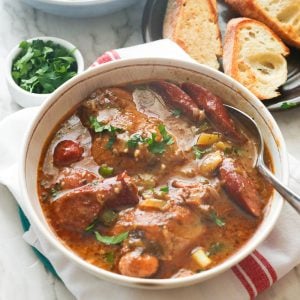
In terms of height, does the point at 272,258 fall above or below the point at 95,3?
below

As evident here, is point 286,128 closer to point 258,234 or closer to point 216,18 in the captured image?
point 216,18

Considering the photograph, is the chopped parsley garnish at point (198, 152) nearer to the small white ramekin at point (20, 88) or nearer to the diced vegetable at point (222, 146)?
the diced vegetable at point (222, 146)

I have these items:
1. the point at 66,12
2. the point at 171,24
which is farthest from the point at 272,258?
the point at 66,12

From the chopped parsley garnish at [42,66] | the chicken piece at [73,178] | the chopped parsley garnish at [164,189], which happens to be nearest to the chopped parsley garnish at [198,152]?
the chopped parsley garnish at [164,189]

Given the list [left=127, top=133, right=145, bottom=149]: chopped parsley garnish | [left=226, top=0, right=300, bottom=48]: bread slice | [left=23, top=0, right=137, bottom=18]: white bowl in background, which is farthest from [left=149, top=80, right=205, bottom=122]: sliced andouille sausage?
[left=226, top=0, right=300, bottom=48]: bread slice

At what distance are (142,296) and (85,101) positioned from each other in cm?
93

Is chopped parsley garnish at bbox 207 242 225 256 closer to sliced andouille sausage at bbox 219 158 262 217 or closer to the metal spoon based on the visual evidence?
sliced andouille sausage at bbox 219 158 262 217

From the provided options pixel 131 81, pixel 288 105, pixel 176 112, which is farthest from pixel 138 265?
pixel 288 105

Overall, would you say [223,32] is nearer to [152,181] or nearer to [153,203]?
[152,181]

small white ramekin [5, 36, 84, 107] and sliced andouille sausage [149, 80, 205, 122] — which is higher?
sliced andouille sausage [149, 80, 205, 122]

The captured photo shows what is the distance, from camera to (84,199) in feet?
7.40

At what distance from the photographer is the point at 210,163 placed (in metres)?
2.42

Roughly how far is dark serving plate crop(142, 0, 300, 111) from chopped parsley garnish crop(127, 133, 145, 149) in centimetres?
98

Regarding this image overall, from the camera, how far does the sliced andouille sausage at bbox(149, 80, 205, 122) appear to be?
2596 millimetres
